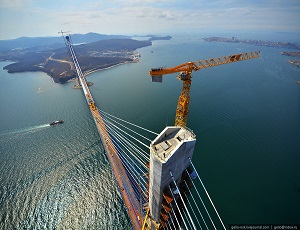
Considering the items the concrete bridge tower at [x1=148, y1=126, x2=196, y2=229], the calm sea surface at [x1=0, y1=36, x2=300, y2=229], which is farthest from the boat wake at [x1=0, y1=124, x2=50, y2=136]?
the concrete bridge tower at [x1=148, y1=126, x2=196, y2=229]

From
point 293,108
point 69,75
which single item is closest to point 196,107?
point 293,108

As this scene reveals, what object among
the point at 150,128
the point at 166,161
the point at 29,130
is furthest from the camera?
the point at 29,130

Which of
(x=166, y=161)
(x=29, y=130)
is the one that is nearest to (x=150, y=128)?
(x=166, y=161)

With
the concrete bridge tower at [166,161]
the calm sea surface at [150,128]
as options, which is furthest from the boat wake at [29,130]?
the concrete bridge tower at [166,161]

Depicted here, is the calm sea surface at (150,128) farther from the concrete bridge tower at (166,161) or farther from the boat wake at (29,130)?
the concrete bridge tower at (166,161)

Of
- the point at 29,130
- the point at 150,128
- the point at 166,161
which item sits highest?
the point at 166,161

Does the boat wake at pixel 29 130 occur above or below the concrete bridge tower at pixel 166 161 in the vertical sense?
below

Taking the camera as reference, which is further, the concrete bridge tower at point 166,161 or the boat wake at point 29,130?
the boat wake at point 29,130

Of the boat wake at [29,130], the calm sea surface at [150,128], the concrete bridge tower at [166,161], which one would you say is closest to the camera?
the concrete bridge tower at [166,161]

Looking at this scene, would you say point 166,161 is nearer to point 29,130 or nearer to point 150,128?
point 150,128
